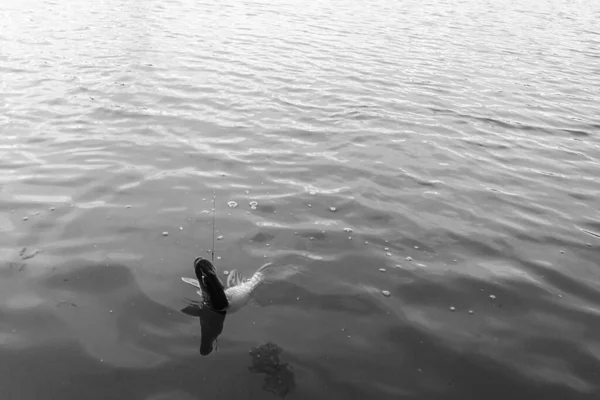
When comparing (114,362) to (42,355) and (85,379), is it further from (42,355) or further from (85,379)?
(42,355)

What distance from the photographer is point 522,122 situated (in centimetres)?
1264

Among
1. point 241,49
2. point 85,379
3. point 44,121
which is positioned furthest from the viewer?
point 241,49

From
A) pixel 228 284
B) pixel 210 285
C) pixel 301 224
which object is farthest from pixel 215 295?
pixel 301 224

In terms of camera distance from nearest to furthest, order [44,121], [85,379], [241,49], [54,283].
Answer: [85,379] < [54,283] < [44,121] < [241,49]

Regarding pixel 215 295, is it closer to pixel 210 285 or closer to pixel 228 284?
pixel 210 285

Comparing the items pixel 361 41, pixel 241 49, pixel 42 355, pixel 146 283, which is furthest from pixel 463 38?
pixel 42 355

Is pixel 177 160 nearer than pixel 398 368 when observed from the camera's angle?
No

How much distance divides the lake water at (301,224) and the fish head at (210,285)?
10.9 inches

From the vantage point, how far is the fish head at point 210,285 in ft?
18.7

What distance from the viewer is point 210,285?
19.1 ft

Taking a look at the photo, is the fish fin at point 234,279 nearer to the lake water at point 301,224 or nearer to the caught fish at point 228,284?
the caught fish at point 228,284

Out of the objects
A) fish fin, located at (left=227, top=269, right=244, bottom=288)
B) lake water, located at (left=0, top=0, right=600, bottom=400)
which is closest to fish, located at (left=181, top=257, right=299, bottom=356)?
fish fin, located at (left=227, top=269, right=244, bottom=288)

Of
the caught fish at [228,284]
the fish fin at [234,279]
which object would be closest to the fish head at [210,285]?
the caught fish at [228,284]

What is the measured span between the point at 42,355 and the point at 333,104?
9.72 m
